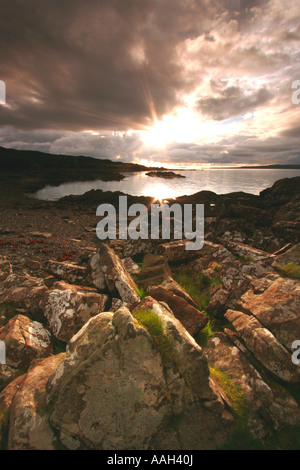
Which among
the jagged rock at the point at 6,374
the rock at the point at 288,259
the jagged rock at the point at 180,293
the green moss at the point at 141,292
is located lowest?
the jagged rock at the point at 6,374

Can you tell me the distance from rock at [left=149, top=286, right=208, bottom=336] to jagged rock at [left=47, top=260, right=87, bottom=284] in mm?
3308

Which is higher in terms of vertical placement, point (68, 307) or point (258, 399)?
point (68, 307)

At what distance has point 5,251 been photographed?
1719 cm

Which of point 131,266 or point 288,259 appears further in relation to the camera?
point 131,266

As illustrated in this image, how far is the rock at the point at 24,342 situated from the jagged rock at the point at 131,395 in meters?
1.75

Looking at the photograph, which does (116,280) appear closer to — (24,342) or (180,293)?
(180,293)

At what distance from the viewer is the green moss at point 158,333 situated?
13.7 feet

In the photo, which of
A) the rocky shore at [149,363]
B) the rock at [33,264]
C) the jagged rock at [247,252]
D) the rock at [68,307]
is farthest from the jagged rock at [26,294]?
the jagged rock at [247,252]

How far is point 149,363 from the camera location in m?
4.01

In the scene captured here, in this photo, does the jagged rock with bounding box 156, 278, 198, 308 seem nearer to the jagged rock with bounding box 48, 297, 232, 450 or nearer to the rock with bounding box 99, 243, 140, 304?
the rock with bounding box 99, 243, 140, 304

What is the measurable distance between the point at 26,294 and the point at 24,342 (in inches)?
90.0

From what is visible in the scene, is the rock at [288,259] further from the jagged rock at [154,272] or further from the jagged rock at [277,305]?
the jagged rock at [154,272]

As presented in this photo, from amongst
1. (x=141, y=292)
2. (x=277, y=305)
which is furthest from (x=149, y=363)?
(x=141, y=292)

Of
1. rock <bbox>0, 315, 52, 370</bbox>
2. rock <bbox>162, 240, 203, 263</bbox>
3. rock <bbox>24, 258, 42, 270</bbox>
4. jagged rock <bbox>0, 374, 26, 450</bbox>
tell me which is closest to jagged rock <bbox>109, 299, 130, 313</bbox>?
rock <bbox>0, 315, 52, 370</bbox>
